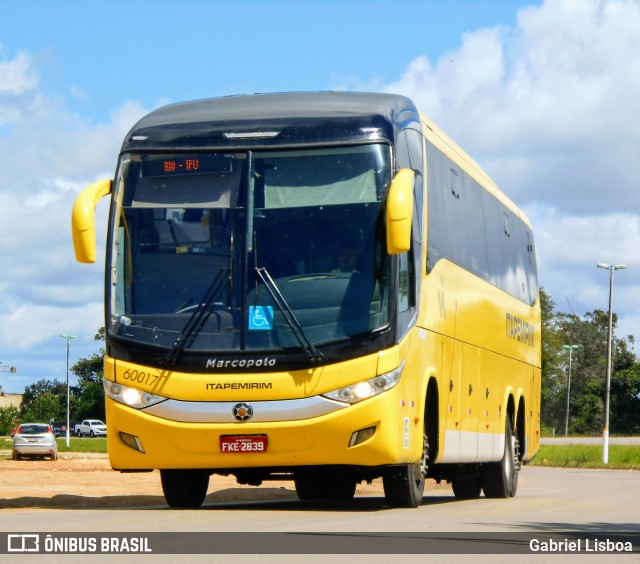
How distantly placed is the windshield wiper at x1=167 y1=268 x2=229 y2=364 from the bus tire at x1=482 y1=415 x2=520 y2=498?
8.72m

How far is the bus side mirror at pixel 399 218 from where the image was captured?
14.8 metres

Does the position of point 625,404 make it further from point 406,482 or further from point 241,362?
point 241,362

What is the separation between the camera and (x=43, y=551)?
10672 mm

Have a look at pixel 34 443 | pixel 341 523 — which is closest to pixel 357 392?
pixel 341 523

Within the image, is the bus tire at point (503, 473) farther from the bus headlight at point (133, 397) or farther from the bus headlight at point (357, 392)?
the bus headlight at point (133, 397)

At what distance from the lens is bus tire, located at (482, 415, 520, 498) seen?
74.8 feet

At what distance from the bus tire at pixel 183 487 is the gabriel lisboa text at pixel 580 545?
5.71m

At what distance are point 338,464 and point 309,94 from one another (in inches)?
167

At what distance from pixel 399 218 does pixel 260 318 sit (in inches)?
69.0

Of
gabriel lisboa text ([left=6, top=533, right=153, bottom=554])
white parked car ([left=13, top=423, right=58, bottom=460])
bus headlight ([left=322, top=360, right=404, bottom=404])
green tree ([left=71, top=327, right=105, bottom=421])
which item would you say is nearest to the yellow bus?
bus headlight ([left=322, top=360, right=404, bottom=404])

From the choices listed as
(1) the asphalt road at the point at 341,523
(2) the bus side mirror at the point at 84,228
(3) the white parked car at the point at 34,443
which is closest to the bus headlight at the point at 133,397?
(1) the asphalt road at the point at 341,523

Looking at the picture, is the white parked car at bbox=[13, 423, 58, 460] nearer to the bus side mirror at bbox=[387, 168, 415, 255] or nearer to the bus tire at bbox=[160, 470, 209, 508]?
the bus tire at bbox=[160, 470, 209, 508]

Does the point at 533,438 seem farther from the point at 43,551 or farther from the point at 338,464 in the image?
the point at 43,551

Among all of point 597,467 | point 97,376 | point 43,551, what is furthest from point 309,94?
point 97,376
